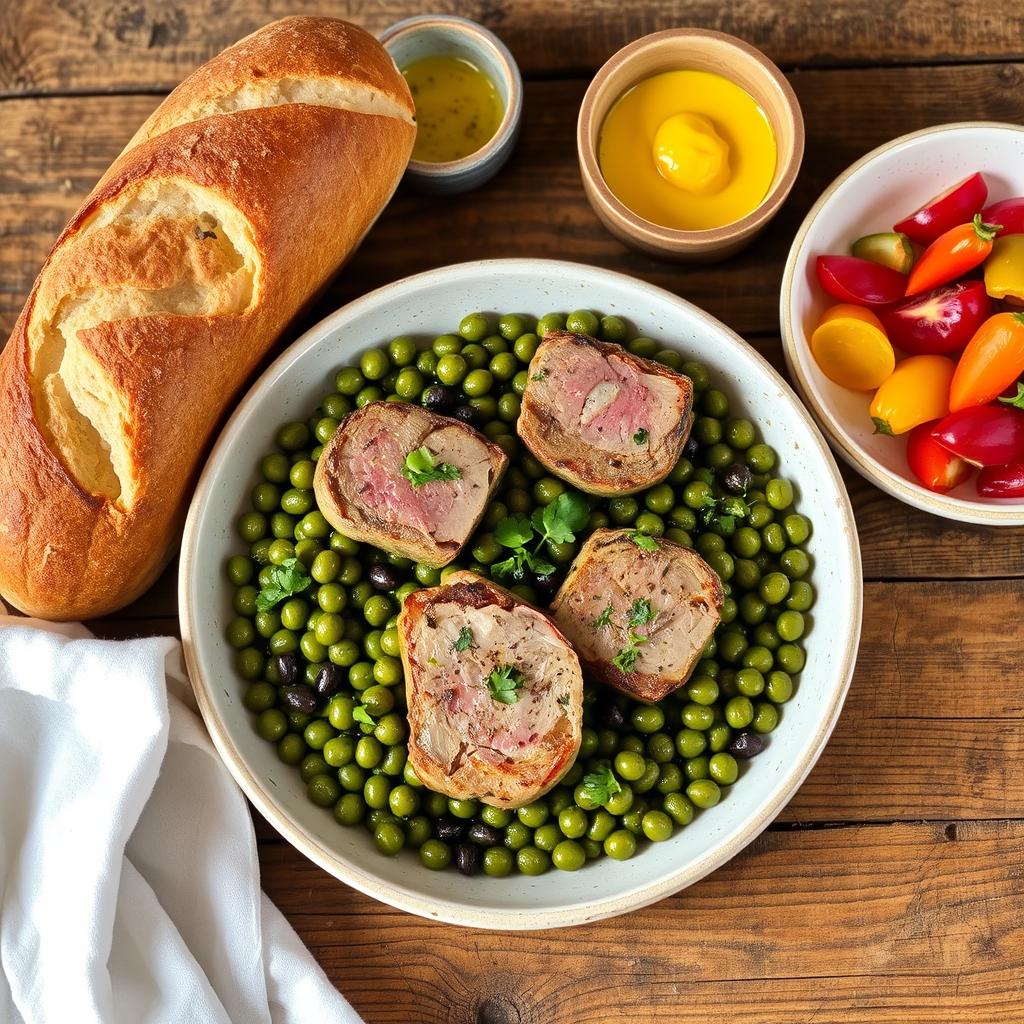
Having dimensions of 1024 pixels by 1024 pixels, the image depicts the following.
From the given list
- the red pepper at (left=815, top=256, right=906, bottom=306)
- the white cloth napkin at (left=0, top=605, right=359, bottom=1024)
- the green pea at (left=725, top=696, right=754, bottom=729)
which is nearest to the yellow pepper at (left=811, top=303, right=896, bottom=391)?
the red pepper at (left=815, top=256, right=906, bottom=306)

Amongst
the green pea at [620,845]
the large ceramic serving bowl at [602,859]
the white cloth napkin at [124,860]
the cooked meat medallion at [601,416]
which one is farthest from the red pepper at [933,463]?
the white cloth napkin at [124,860]

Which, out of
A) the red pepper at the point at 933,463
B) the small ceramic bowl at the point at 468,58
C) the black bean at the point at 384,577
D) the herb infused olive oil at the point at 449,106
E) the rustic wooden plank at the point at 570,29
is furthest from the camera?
the rustic wooden plank at the point at 570,29

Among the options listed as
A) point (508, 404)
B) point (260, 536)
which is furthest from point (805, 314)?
point (260, 536)

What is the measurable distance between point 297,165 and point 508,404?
945 millimetres

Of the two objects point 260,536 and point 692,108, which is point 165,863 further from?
point 692,108

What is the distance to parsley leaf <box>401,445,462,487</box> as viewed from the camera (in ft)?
9.64

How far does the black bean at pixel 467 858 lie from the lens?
9.76ft

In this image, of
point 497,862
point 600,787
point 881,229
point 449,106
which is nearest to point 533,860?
point 497,862

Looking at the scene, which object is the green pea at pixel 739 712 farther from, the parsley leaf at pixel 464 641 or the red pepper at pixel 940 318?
the red pepper at pixel 940 318

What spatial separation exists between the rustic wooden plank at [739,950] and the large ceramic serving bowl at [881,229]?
119cm

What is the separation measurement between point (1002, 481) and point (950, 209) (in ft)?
2.95

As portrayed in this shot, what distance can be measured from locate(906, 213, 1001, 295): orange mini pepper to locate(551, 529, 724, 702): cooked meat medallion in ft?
3.97

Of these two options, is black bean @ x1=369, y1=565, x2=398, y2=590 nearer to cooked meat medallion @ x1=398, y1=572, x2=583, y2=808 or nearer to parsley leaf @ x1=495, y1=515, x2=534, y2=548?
cooked meat medallion @ x1=398, y1=572, x2=583, y2=808

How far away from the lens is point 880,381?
327 centimetres
